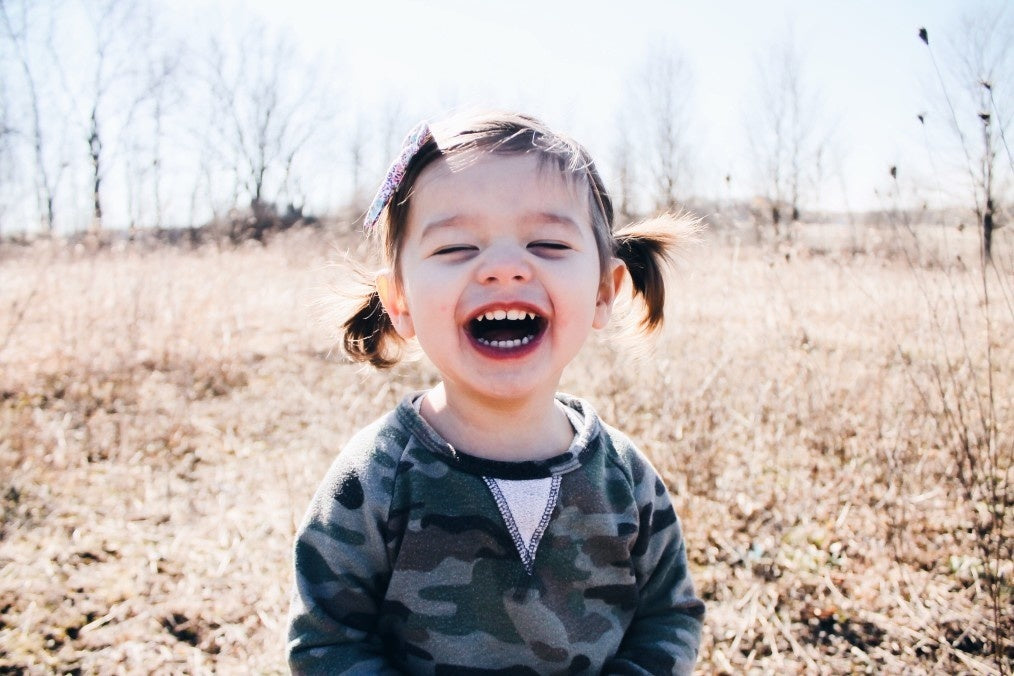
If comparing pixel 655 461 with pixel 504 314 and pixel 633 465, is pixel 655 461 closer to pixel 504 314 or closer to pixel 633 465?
pixel 633 465

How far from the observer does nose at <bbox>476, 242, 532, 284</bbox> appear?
1.12 m

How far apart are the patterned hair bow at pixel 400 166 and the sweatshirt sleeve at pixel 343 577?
0.59 meters

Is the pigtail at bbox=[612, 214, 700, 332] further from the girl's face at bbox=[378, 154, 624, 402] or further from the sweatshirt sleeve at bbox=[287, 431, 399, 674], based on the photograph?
the sweatshirt sleeve at bbox=[287, 431, 399, 674]

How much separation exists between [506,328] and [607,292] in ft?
1.02

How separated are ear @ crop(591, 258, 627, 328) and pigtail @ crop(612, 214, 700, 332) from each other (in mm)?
175

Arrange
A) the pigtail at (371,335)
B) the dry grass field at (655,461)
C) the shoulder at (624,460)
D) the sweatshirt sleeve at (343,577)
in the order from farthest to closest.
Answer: the dry grass field at (655,461)
the pigtail at (371,335)
the shoulder at (624,460)
the sweatshirt sleeve at (343,577)

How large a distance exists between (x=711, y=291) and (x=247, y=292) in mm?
5178

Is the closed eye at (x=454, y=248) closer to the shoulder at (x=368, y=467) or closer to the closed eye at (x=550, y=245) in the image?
the closed eye at (x=550, y=245)

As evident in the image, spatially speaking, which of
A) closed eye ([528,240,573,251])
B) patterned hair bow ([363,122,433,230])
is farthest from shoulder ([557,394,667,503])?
patterned hair bow ([363,122,433,230])

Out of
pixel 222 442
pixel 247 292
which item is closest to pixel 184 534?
pixel 222 442

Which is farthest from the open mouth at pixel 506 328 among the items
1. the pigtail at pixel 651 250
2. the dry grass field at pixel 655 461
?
the dry grass field at pixel 655 461

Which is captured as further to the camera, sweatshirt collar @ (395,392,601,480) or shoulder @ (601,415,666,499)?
shoulder @ (601,415,666,499)

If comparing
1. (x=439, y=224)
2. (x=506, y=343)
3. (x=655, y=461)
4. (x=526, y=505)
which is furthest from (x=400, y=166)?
(x=655, y=461)

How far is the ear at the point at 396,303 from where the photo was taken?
1342mm
